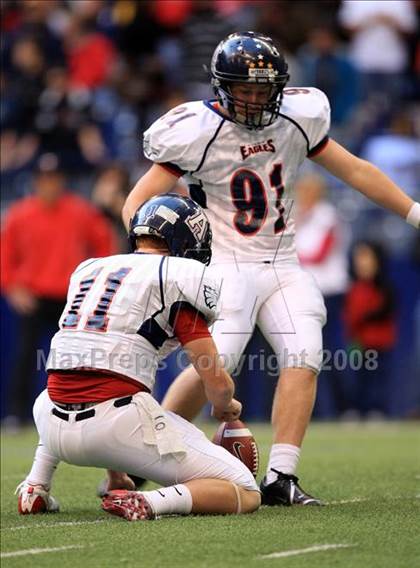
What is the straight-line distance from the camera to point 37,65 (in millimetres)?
12820

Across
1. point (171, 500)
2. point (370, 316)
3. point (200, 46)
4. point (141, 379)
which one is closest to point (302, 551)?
point (171, 500)

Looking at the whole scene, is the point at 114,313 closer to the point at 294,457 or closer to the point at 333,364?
the point at 294,457

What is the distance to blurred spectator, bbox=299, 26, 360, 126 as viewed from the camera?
12406 mm

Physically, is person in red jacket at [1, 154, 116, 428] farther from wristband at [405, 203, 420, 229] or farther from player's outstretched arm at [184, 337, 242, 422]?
player's outstretched arm at [184, 337, 242, 422]

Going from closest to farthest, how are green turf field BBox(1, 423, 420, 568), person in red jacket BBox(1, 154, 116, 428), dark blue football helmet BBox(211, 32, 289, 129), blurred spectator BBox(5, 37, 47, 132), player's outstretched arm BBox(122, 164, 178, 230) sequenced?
1. green turf field BBox(1, 423, 420, 568)
2. dark blue football helmet BBox(211, 32, 289, 129)
3. player's outstretched arm BBox(122, 164, 178, 230)
4. person in red jacket BBox(1, 154, 116, 428)
5. blurred spectator BBox(5, 37, 47, 132)

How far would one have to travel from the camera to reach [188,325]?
5.02 m

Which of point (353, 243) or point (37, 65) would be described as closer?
point (353, 243)

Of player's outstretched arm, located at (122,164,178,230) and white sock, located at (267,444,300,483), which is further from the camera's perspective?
player's outstretched arm, located at (122,164,178,230)

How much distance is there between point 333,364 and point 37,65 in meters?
4.28

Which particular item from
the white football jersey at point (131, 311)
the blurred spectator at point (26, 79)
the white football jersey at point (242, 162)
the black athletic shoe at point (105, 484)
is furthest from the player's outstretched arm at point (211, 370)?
the blurred spectator at point (26, 79)

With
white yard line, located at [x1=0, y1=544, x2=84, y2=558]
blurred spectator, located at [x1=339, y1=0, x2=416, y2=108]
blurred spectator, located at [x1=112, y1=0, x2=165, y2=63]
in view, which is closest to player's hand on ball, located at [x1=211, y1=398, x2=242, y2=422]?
white yard line, located at [x1=0, y1=544, x2=84, y2=558]

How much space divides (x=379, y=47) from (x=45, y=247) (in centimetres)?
433

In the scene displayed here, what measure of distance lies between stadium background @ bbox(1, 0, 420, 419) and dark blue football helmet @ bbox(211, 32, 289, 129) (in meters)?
5.19

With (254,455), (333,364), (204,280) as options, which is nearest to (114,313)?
(204,280)
